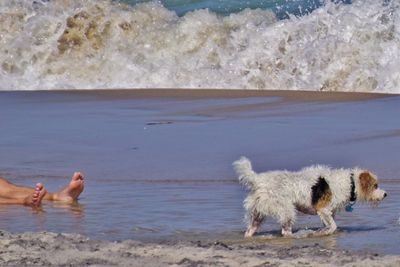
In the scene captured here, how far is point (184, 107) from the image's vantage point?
13094mm

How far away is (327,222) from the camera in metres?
6.89

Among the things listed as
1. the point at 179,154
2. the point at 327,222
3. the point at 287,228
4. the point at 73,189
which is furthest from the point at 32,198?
the point at 179,154

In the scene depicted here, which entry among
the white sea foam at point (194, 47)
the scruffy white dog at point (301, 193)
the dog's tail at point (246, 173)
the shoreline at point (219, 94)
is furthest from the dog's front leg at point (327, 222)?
the white sea foam at point (194, 47)

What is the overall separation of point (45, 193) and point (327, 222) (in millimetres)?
2179

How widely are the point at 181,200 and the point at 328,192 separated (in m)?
1.54

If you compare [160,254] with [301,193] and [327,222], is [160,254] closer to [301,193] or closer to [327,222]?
[301,193]

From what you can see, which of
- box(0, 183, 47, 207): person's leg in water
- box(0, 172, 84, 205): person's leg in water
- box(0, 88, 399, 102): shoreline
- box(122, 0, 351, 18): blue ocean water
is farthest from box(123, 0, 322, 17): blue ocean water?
box(0, 183, 47, 207): person's leg in water

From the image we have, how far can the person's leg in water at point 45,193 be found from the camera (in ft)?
26.6

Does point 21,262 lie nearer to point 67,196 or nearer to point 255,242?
point 255,242

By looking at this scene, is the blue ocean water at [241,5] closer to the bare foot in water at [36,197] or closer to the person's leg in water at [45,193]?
the person's leg in water at [45,193]

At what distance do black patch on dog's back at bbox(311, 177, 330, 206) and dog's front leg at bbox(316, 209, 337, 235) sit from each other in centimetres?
8

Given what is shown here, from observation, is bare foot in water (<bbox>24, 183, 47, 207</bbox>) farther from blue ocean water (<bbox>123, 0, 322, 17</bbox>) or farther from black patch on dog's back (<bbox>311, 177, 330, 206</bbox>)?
blue ocean water (<bbox>123, 0, 322, 17</bbox>)

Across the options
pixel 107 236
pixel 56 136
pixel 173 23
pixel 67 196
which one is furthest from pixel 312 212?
pixel 173 23

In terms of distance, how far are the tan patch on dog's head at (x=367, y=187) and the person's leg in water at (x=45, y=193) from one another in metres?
2.10
